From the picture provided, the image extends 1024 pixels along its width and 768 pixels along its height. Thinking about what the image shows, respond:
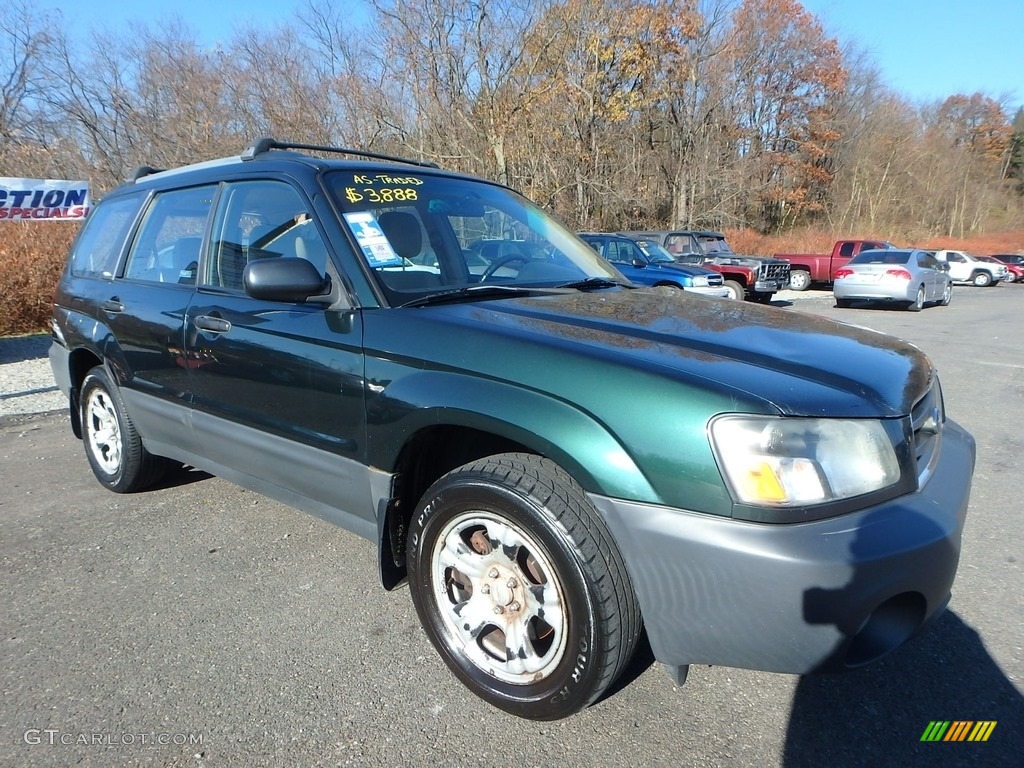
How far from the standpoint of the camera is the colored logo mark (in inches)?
83.4

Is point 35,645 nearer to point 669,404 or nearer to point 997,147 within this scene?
point 669,404

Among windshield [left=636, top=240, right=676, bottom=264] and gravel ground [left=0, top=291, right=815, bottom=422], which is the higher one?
windshield [left=636, top=240, right=676, bottom=264]

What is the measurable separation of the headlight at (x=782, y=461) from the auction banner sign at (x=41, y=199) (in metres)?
11.1

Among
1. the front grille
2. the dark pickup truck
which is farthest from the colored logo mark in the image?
the dark pickup truck

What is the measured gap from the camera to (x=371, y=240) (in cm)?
271

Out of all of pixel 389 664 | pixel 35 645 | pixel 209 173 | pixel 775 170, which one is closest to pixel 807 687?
pixel 389 664

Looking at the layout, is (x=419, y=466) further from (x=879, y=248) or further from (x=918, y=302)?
(x=879, y=248)

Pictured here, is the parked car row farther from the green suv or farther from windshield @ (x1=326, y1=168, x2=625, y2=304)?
the green suv

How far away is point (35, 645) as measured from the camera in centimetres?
264

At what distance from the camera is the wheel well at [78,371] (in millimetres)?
4266

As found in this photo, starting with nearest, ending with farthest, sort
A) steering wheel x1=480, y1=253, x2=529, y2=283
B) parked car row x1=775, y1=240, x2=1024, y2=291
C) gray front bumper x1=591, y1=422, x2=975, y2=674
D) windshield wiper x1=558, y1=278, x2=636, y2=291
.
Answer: gray front bumper x1=591, y1=422, x2=975, y2=674 → steering wheel x1=480, y1=253, x2=529, y2=283 → windshield wiper x1=558, y1=278, x2=636, y2=291 → parked car row x1=775, y1=240, x2=1024, y2=291

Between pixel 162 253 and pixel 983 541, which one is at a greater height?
pixel 162 253

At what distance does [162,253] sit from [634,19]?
26.8m

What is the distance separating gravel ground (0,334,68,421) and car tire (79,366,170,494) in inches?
79.8
